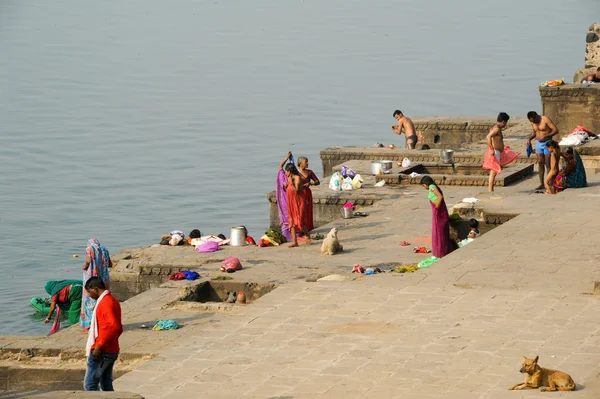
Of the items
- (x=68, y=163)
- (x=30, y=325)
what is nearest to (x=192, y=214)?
(x=68, y=163)

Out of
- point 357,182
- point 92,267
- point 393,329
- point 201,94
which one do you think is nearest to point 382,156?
point 357,182

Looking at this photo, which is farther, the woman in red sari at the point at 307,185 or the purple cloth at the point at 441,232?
the woman in red sari at the point at 307,185

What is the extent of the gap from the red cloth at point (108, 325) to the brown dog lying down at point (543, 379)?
344 centimetres

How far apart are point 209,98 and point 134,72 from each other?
286 inches

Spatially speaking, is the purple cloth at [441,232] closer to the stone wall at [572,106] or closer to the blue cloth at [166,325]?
the blue cloth at [166,325]

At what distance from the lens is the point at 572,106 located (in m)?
27.3

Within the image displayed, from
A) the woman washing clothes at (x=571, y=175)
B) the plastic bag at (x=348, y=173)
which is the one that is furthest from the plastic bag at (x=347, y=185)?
the woman washing clothes at (x=571, y=175)

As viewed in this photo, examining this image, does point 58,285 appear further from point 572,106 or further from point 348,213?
point 572,106

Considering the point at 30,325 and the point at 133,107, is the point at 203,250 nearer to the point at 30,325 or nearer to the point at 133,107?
the point at 30,325

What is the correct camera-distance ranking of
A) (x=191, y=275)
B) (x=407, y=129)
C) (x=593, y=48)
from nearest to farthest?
(x=191, y=275) < (x=407, y=129) < (x=593, y=48)

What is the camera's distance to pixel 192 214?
3145cm

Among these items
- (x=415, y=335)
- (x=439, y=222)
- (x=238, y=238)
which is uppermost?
(x=439, y=222)

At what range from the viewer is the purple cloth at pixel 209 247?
19.9 metres

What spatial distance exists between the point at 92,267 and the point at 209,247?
15.3 ft
